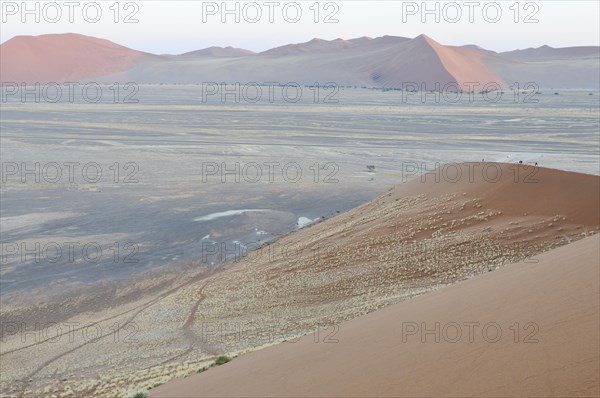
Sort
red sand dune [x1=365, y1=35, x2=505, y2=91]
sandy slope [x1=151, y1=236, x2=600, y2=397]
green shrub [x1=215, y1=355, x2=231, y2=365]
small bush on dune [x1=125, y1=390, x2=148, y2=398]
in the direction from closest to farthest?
sandy slope [x1=151, y1=236, x2=600, y2=397] < small bush on dune [x1=125, y1=390, x2=148, y2=398] < green shrub [x1=215, y1=355, x2=231, y2=365] < red sand dune [x1=365, y1=35, x2=505, y2=91]

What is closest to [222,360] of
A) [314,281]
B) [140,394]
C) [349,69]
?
[140,394]

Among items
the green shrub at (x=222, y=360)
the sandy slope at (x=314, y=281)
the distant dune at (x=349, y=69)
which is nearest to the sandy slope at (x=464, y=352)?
the sandy slope at (x=314, y=281)

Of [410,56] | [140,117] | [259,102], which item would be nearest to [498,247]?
[140,117]

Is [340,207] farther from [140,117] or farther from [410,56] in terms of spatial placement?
[410,56]

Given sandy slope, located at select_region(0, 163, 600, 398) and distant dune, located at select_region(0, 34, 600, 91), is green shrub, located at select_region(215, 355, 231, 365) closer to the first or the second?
sandy slope, located at select_region(0, 163, 600, 398)

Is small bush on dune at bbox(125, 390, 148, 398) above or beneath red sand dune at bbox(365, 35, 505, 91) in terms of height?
beneath

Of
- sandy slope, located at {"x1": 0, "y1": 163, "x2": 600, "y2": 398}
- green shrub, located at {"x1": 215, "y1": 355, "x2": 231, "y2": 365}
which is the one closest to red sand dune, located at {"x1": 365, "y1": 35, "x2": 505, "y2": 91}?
sandy slope, located at {"x1": 0, "y1": 163, "x2": 600, "y2": 398}

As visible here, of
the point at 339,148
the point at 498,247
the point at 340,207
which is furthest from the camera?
the point at 339,148

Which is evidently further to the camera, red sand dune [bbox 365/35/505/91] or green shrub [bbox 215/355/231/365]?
red sand dune [bbox 365/35/505/91]

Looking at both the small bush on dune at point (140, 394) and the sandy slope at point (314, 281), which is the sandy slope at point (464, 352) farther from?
the sandy slope at point (314, 281)
